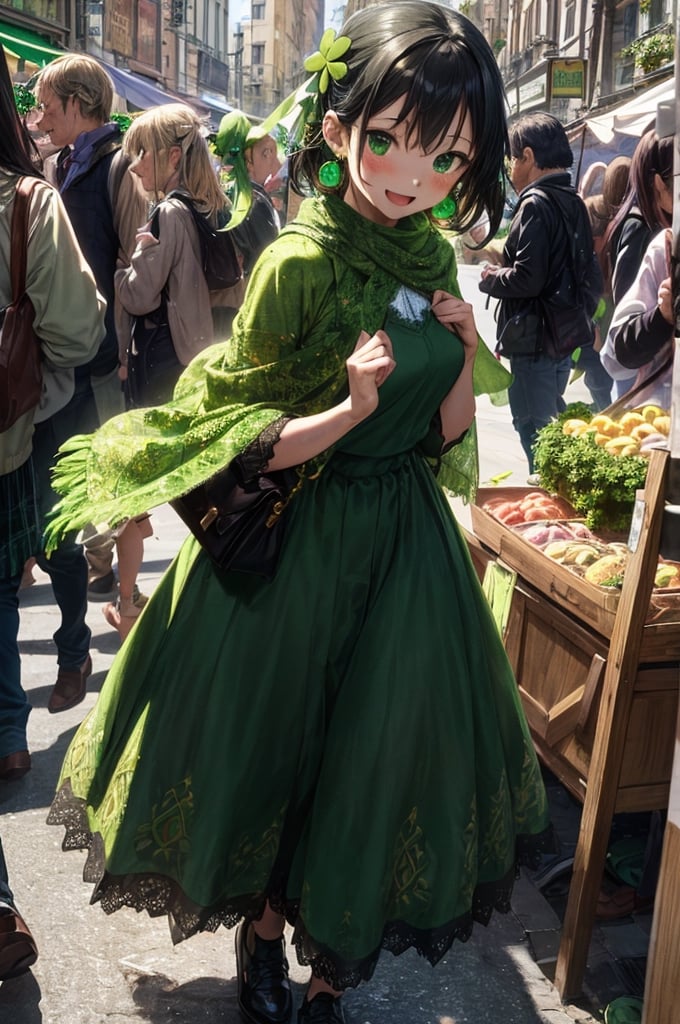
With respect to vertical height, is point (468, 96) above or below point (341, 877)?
above

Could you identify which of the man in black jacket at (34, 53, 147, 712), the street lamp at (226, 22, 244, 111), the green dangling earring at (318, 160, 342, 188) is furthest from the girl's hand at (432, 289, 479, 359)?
the street lamp at (226, 22, 244, 111)

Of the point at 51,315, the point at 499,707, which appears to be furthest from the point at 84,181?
the point at 499,707

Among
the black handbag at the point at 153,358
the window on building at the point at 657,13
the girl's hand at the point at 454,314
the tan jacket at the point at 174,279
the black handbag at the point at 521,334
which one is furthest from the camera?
the window on building at the point at 657,13

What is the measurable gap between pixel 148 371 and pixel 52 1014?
2.72 metres

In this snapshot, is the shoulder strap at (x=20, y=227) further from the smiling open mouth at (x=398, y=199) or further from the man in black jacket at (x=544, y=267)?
the man in black jacket at (x=544, y=267)

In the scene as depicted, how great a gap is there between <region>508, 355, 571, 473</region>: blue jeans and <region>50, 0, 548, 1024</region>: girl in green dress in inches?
140

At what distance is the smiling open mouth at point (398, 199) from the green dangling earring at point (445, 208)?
0.12m

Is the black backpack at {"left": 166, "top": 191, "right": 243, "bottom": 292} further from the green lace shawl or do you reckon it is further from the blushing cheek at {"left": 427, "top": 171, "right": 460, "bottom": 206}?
the blushing cheek at {"left": 427, "top": 171, "right": 460, "bottom": 206}

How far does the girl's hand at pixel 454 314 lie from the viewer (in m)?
2.31

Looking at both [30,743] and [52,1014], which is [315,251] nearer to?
[52,1014]

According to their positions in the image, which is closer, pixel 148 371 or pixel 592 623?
pixel 592 623

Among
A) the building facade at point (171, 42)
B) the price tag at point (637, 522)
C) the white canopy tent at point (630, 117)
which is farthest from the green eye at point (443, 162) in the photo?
the white canopy tent at point (630, 117)

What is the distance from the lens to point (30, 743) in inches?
157

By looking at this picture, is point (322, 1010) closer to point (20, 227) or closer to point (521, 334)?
point (20, 227)
